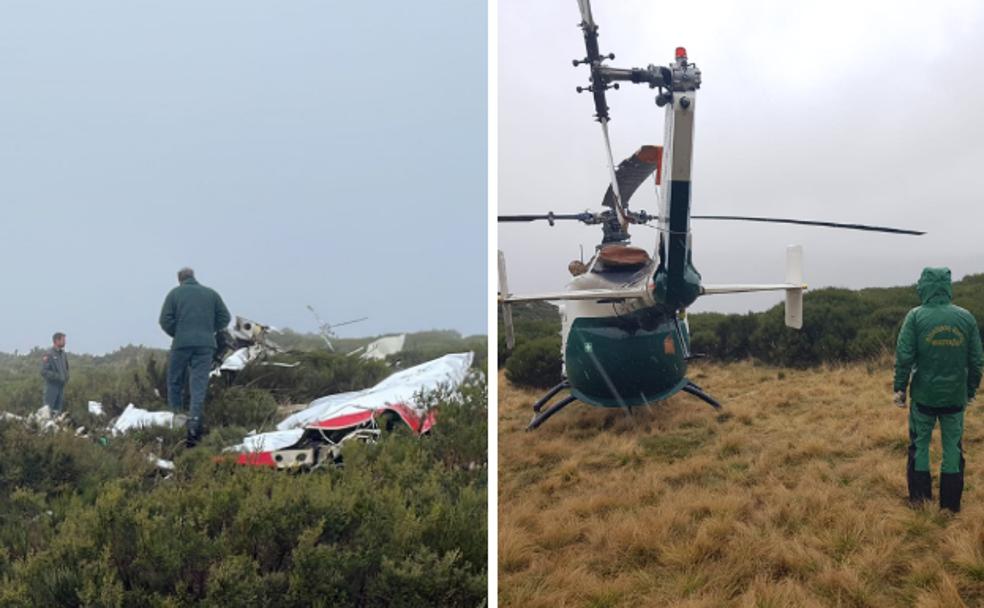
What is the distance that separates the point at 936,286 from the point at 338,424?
2.61 m

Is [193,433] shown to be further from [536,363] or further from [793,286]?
[793,286]

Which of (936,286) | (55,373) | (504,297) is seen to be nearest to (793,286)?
(936,286)

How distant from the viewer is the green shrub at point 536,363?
355cm

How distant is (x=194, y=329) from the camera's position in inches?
138

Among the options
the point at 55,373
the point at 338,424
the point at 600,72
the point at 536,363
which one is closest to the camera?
the point at 600,72

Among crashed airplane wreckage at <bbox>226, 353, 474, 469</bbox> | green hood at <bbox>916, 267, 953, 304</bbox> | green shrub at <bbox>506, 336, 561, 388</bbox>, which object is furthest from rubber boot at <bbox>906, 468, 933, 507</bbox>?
crashed airplane wreckage at <bbox>226, 353, 474, 469</bbox>

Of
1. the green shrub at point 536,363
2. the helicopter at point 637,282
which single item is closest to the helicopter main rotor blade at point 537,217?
the helicopter at point 637,282

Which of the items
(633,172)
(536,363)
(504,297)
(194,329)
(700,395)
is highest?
(633,172)

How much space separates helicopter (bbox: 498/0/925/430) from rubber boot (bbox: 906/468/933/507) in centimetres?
77

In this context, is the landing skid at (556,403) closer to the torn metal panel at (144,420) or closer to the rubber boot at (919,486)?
the rubber boot at (919,486)

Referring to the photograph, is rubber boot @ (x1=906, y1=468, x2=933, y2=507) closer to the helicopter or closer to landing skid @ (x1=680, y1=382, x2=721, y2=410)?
the helicopter

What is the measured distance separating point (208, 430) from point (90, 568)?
6.25 ft

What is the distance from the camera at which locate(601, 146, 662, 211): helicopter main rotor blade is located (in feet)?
8.18

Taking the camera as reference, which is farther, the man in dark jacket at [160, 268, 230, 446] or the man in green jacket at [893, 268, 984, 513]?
the man in dark jacket at [160, 268, 230, 446]
